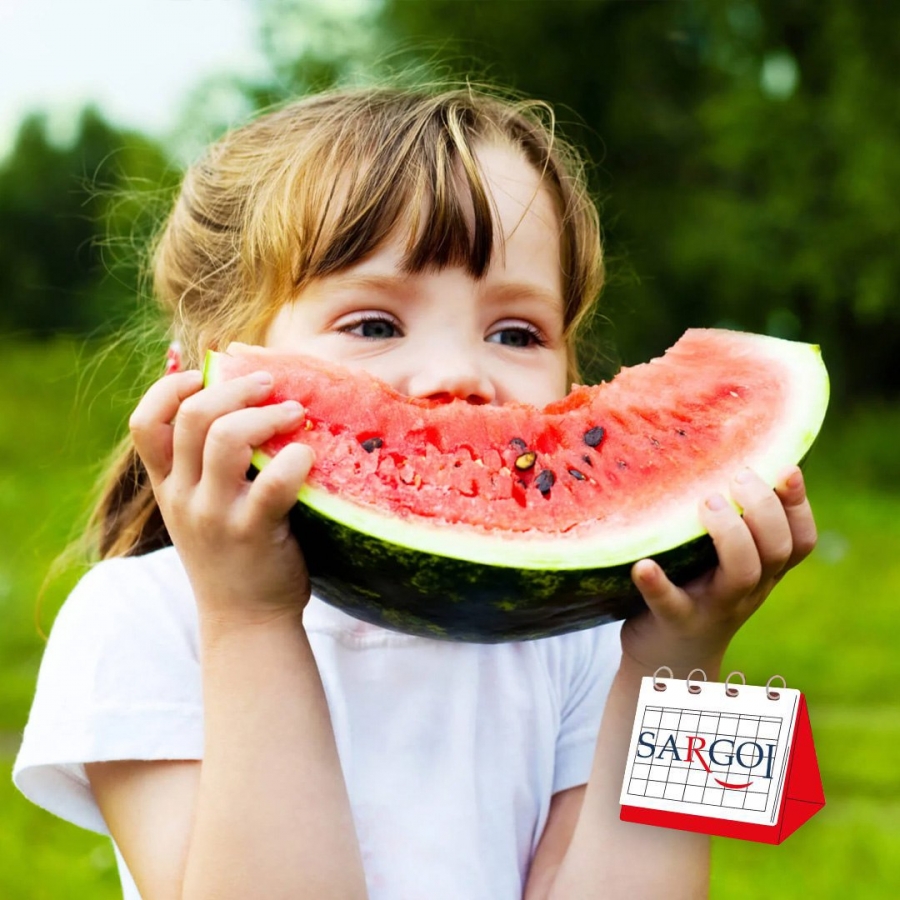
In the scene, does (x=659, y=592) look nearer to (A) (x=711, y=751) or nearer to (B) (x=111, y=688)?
(A) (x=711, y=751)

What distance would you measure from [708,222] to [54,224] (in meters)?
10.5

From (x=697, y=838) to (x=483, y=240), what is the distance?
1.03m

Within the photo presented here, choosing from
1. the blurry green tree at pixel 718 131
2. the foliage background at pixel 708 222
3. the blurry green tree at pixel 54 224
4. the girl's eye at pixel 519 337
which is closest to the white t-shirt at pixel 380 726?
the girl's eye at pixel 519 337

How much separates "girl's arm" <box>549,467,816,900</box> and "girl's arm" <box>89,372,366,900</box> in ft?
1.28

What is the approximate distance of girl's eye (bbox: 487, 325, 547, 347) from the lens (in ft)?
6.47

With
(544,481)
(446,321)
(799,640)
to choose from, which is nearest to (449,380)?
(446,321)

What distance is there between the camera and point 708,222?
13773mm

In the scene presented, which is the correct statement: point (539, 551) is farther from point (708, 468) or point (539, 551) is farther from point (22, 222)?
point (22, 222)

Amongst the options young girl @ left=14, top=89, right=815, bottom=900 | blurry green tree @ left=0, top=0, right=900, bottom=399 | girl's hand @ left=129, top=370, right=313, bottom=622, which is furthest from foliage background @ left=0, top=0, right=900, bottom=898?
girl's hand @ left=129, top=370, right=313, bottom=622

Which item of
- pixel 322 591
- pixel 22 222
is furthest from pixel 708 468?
pixel 22 222

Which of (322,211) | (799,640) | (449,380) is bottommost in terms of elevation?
(799,640)

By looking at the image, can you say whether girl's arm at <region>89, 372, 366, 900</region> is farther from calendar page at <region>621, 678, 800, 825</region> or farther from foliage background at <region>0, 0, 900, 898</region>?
foliage background at <region>0, 0, 900, 898</region>

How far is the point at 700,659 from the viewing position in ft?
5.42

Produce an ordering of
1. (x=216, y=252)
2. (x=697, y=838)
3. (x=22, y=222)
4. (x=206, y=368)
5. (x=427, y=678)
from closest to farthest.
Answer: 1. (x=206, y=368)
2. (x=697, y=838)
3. (x=427, y=678)
4. (x=216, y=252)
5. (x=22, y=222)
